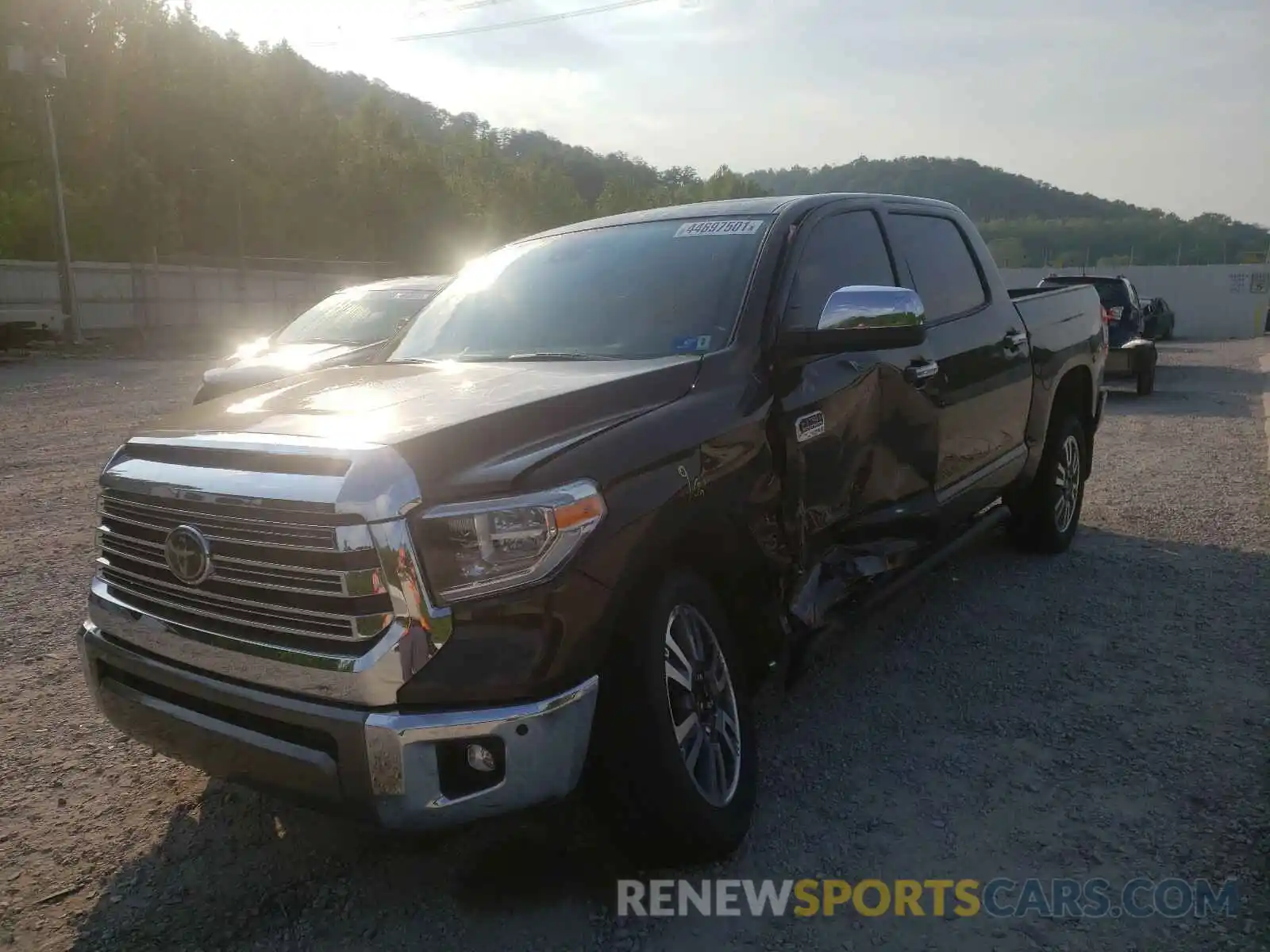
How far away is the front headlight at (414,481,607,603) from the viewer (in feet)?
8.01

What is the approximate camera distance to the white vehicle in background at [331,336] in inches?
329

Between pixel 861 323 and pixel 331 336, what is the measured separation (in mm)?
7011

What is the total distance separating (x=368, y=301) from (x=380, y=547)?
25.5 feet

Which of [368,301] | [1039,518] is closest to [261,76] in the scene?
[368,301]

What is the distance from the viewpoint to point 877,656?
464 cm

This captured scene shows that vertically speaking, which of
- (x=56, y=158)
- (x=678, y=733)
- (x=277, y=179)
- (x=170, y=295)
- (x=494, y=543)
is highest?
(x=277, y=179)

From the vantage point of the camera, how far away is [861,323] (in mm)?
3357

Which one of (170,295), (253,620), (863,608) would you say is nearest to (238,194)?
(170,295)

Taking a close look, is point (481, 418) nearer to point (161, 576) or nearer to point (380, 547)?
point (380, 547)

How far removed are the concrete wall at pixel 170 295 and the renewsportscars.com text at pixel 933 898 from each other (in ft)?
114

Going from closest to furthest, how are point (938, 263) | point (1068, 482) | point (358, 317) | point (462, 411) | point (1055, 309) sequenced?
point (462, 411), point (938, 263), point (1055, 309), point (1068, 482), point (358, 317)

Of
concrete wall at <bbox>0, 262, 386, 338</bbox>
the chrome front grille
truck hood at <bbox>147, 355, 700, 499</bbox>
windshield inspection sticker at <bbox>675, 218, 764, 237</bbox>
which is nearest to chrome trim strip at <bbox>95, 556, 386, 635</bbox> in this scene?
the chrome front grille

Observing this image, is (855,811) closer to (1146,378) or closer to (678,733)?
(678,733)

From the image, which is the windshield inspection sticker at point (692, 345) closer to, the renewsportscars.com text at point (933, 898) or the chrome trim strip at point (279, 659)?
the chrome trim strip at point (279, 659)
